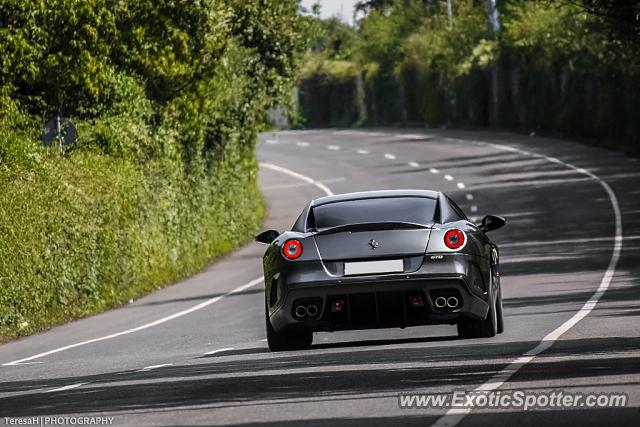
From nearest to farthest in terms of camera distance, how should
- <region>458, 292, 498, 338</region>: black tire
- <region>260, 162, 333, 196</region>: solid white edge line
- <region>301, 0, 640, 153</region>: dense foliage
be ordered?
<region>458, 292, 498, 338</region>: black tire, <region>260, 162, 333, 196</region>: solid white edge line, <region>301, 0, 640, 153</region>: dense foliage

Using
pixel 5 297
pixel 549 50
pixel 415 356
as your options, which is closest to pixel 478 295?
pixel 415 356

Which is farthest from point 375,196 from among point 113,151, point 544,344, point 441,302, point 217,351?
point 113,151

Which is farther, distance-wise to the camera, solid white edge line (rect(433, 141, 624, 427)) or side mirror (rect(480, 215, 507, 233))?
side mirror (rect(480, 215, 507, 233))

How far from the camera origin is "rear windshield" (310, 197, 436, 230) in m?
15.6

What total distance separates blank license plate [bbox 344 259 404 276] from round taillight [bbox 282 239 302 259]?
1.51 feet

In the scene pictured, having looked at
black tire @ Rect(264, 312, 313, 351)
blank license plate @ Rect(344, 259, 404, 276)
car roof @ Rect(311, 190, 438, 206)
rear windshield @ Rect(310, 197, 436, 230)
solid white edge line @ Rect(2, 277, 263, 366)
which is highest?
car roof @ Rect(311, 190, 438, 206)

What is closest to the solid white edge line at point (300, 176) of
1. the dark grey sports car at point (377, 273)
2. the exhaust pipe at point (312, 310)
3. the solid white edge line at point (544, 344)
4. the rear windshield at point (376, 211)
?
the solid white edge line at point (544, 344)

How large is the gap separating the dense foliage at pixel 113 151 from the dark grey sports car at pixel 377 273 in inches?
398

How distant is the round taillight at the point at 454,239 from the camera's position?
1542 centimetres

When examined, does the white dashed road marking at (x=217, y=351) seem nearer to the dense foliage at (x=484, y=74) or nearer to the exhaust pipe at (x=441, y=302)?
the exhaust pipe at (x=441, y=302)

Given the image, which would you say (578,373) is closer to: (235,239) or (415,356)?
(415,356)

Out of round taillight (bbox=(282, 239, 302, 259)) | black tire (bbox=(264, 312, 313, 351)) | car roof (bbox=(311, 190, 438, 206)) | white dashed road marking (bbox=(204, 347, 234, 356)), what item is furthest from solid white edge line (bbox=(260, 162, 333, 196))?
round taillight (bbox=(282, 239, 302, 259))

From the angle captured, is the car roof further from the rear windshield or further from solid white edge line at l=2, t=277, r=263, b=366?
solid white edge line at l=2, t=277, r=263, b=366

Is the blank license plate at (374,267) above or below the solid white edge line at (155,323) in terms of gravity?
above
